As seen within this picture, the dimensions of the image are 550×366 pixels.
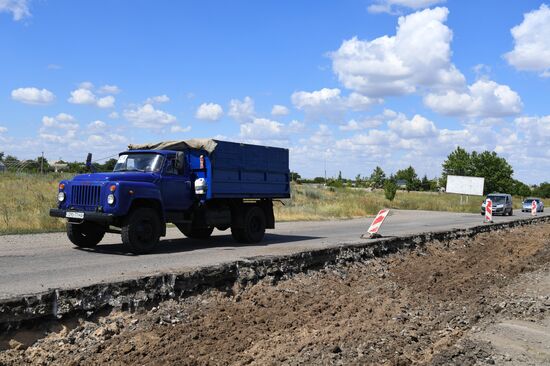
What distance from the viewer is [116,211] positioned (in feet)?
34.8

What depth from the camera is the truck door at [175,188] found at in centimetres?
1201

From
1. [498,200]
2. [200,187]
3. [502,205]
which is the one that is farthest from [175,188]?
[498,200]

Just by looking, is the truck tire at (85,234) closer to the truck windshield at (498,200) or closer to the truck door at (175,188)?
the truck door at (175,188)

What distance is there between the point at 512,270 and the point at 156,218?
28.3ft

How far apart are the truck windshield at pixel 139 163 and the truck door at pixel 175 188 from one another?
0.22 m

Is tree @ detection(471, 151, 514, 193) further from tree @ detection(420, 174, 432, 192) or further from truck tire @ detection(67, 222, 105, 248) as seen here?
truck tire @ detection(67, 222, 105, 248)

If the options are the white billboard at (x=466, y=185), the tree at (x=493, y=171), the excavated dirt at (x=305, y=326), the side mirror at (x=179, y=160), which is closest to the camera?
the excavated dirt at (x=305, y=326)

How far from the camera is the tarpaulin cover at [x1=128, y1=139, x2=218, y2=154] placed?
41.6 ft

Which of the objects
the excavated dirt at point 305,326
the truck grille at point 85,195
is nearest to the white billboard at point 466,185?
the excavated dirt at point 305,326

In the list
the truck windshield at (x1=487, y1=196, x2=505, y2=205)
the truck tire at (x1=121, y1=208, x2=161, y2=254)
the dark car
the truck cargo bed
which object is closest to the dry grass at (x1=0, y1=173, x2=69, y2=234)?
the truck tire at (x1=121, y1=208, x2=161, y2=254)

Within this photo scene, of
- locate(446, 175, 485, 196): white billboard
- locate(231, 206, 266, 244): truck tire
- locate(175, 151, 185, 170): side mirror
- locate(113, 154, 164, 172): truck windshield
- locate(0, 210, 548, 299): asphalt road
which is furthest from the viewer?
locate(446, 175, 485, 196): white billboard

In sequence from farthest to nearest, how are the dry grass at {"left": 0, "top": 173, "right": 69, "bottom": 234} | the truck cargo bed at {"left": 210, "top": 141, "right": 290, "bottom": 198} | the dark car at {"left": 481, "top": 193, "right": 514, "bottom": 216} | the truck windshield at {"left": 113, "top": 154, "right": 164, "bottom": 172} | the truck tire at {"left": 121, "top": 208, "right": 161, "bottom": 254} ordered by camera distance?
the dark car at {"left": 481, "top": 193, "right": 514, "bottom": 216} < the dry grass at {"left": 0, "top": 173, "right": 69, "bottom": 234} < the truck cargo bed at {"left": 210, "top": 141, "right": 290, "bottom": 198} < the truck windshield at {"left": 113, "top": 154, "right": 164, "bottom": 172} < the truck tire at {"left": 121, "top": 208, "right": 161, "bottom": 254}

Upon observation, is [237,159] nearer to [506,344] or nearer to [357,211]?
[506,344]

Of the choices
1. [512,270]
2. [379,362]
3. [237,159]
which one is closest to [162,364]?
[379,362]
